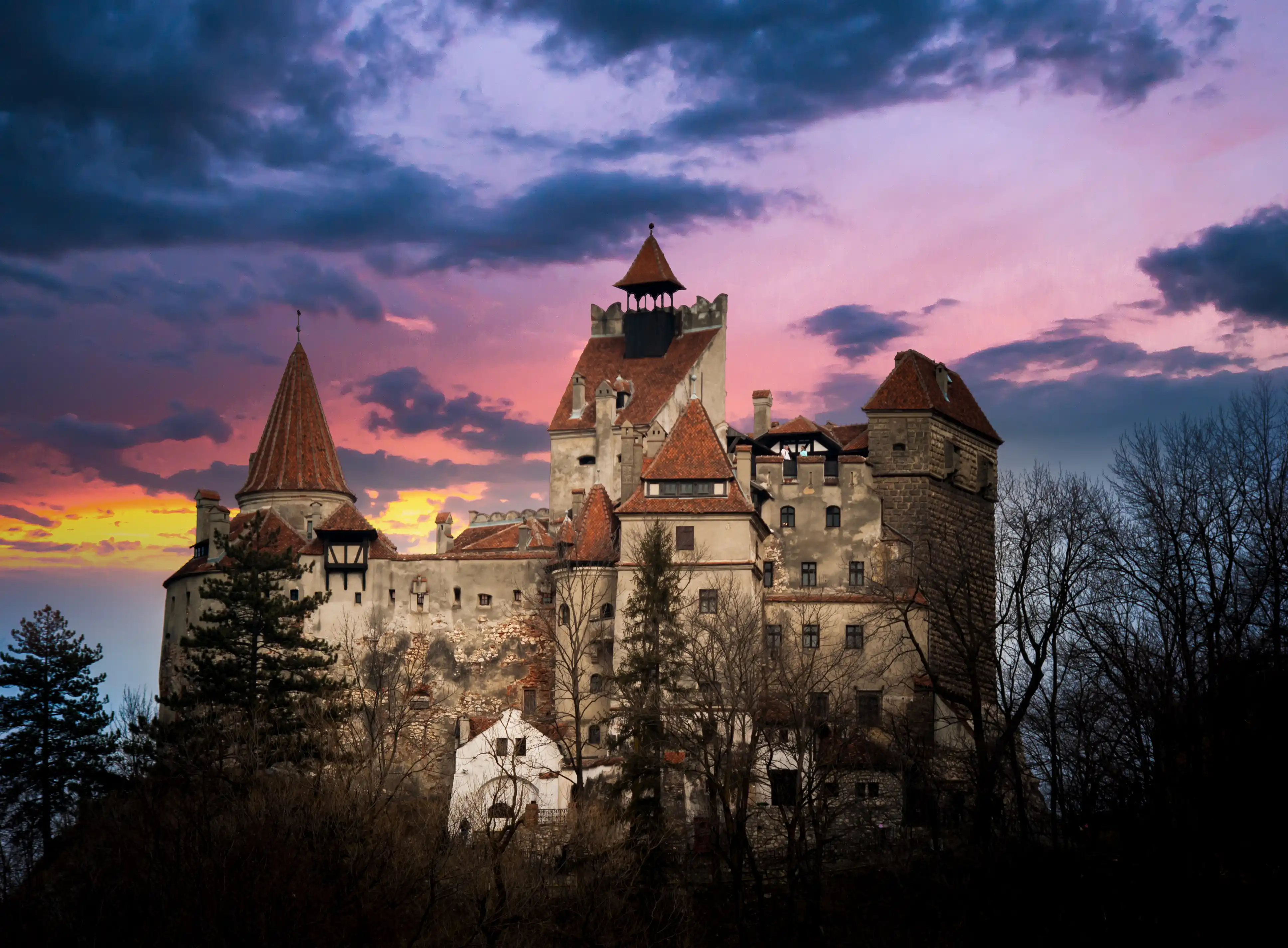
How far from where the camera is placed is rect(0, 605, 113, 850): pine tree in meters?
61.9

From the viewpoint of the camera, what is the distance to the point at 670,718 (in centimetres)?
5681

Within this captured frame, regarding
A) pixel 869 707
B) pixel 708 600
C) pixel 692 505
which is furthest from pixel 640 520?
pixel 869 707

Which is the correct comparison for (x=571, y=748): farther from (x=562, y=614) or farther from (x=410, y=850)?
(x=410, y=850)

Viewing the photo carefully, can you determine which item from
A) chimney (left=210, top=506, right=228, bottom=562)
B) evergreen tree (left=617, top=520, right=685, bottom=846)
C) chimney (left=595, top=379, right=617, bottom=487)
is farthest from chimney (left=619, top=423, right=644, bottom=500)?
chimney (left=210, top=506, right=228, bottom=562)

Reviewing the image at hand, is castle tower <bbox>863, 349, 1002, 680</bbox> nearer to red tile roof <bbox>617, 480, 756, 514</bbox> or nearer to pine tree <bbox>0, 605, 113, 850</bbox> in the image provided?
red tile roof <bbox>617, 480, 756, 514</bbox>

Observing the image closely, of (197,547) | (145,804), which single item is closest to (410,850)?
(145,804)

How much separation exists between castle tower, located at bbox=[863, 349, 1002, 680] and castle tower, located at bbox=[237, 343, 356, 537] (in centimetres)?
2588

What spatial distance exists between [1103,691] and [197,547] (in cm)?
A: 4378

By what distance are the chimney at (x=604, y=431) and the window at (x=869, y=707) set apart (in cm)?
1654

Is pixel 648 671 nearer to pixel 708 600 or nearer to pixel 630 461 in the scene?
pixel 708 600

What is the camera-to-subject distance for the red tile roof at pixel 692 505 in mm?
62812

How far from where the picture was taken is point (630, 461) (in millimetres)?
68625

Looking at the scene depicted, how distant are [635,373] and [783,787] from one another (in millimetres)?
26906

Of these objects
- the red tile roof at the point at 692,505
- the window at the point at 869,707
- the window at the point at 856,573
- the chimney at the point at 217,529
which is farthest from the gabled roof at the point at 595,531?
the chimney at the point at 217,529
